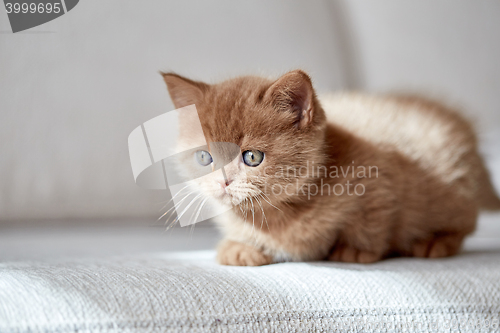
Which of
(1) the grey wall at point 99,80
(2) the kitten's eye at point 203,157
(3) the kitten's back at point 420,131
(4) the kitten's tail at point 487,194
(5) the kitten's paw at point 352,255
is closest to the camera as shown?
(1) the grey wall at point 99,80

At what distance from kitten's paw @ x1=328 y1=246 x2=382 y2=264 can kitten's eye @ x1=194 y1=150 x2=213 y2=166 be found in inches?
16.5

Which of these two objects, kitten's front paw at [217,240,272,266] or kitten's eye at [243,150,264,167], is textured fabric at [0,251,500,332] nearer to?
kitten's front paw at [217,240,272,266]

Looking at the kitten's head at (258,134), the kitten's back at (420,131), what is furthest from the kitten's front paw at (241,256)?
the kitten's back at (420,131)

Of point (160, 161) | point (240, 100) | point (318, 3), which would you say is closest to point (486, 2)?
point (318, 3)

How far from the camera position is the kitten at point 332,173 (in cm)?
83

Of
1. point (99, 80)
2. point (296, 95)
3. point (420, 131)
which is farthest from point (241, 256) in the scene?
point (420, 131)

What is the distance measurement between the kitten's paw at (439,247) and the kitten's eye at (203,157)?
0.66 meters

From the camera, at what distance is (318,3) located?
1.59 m

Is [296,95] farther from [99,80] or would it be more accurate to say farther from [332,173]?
[99,80]

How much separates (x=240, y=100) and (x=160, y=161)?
226mm

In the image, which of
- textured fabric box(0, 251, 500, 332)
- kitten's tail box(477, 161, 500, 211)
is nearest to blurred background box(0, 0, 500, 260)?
textured fabric box(0, 251, 500, 332)

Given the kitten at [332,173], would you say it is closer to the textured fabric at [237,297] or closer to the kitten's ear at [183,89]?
the kitten's ear at [183,89]

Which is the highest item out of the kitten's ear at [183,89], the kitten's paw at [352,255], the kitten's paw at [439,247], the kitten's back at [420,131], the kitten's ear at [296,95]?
the kitten's ear at [183,89]

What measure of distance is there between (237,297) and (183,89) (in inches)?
18.9
